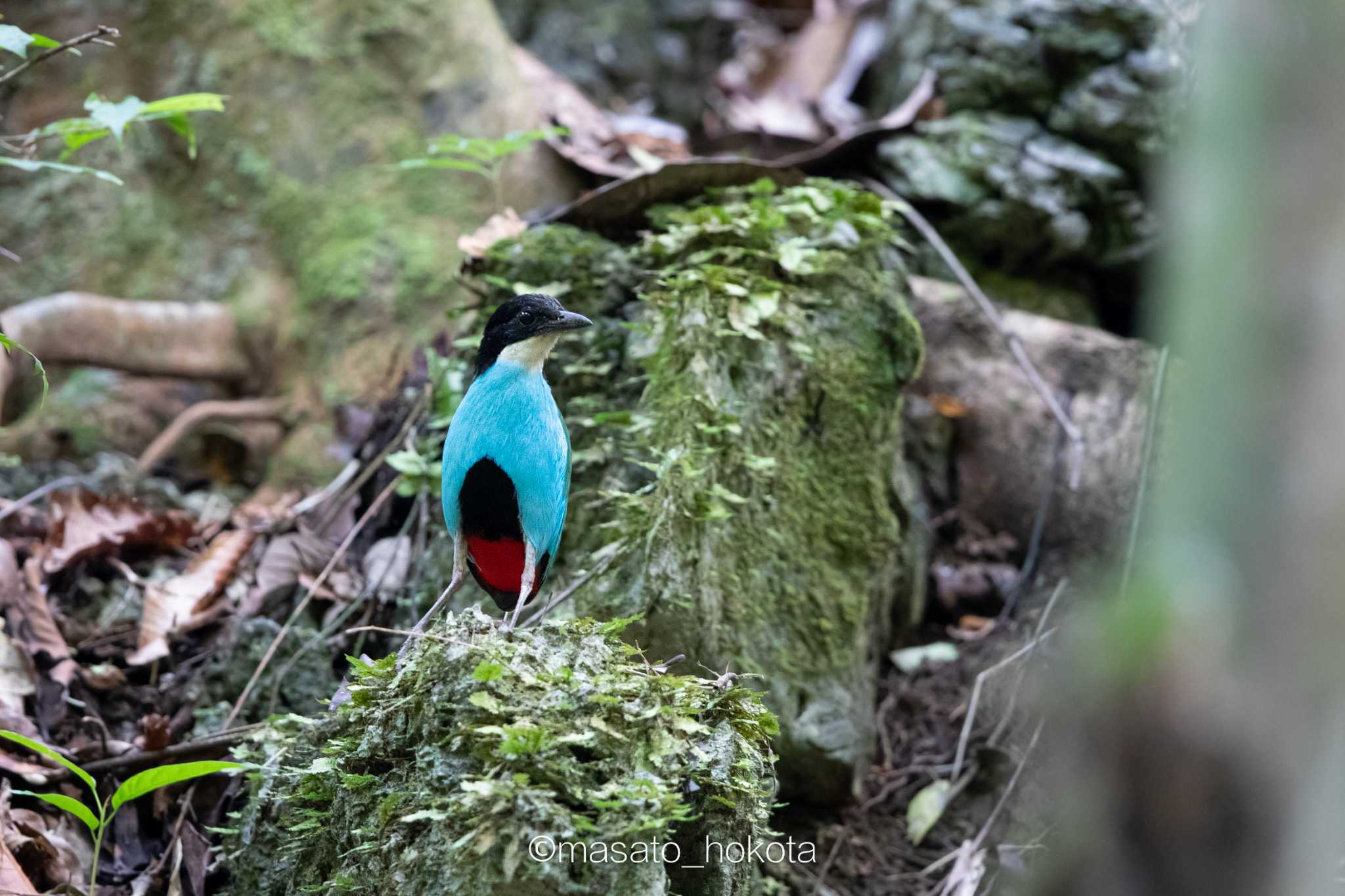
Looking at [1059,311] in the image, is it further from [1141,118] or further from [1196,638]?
[1196,638]

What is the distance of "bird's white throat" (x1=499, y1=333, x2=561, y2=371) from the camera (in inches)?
134

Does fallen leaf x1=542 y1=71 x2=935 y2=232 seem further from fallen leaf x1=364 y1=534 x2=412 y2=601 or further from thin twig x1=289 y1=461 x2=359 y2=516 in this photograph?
fallen leaf x1=364 y1=534 x2=412 y2=601

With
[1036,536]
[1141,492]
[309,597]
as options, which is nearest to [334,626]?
[309,597]

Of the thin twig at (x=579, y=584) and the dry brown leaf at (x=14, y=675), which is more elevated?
the thin twig at (x=579, y=584)

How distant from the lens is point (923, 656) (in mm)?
5004

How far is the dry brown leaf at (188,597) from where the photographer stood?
13.2 ft

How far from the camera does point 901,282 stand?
4.98 meters

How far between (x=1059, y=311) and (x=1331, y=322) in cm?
542

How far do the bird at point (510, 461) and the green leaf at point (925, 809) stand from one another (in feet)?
5.85

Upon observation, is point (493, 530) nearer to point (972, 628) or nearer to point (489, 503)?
point (489, 503)

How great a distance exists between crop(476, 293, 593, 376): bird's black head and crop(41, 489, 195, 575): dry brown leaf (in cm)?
196

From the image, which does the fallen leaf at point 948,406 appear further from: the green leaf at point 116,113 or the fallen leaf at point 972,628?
the green leaf at point 116,113

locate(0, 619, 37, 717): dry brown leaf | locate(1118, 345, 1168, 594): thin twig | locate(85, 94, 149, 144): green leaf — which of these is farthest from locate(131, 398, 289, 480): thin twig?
locate(1118, 345, 1168, 594): thin twig

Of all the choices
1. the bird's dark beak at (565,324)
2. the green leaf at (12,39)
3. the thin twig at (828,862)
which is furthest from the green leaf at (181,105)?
the thin twig at (828,862)
